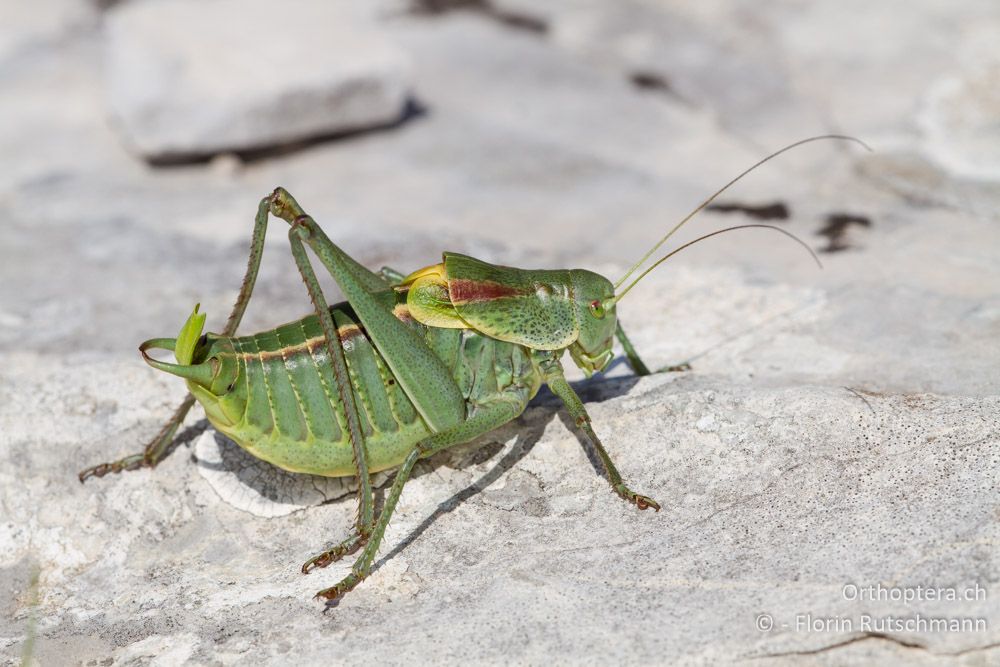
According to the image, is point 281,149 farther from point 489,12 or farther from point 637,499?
point 637,499

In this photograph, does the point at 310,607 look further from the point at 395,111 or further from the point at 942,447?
the point at 395,111

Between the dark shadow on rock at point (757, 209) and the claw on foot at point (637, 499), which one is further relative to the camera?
the dark shadow on rock at point (757, 209)

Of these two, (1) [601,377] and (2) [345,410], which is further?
(1) [601,377]

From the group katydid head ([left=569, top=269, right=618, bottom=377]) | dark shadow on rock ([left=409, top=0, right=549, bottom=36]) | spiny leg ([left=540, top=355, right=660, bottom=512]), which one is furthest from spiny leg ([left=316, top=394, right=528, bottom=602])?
dark shadow on rock ([left=409, top=0, right=549, bottom=36])

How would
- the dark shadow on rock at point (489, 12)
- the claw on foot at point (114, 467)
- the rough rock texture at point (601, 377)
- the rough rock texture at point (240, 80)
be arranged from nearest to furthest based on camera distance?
the rough rock texture at point (601, 377), the claw on foot at point (114, 467), the rough rock texture at point (240, 80), the dark shadow on rock at point (489, 12)

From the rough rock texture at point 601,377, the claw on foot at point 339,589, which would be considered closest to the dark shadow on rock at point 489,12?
the rough rock texture at point 601,377

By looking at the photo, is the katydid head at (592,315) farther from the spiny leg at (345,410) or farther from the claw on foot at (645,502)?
the spiny leg at (345,410)

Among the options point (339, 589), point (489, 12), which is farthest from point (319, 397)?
point (489, 12)

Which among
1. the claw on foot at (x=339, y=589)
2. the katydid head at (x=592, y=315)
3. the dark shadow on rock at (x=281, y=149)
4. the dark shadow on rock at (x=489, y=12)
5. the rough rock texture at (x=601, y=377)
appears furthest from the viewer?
the dark shadow on rock at (x=489, y=12)
